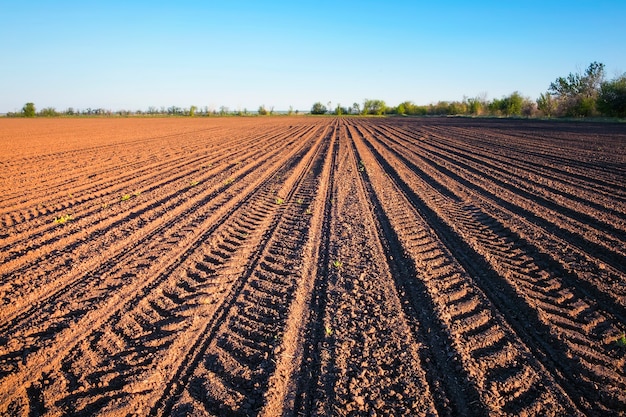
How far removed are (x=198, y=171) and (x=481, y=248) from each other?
10.3 metres

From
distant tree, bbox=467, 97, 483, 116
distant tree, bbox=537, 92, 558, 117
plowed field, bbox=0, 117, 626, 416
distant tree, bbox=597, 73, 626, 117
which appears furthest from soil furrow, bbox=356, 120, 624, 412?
distant tree, bbox=467, 97, 483, 116

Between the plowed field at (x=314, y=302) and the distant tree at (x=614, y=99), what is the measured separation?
130 ft

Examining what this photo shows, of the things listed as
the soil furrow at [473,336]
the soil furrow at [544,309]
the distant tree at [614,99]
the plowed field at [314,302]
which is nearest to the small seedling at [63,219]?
the plowed field at [314,302]

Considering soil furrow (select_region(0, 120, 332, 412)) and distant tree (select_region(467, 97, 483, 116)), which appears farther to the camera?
distant tree (select_region(467, 97, 483, 116))

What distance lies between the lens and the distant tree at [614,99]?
3950 cm

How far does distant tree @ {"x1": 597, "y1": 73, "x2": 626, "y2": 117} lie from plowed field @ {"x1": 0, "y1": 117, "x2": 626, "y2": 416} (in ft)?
130

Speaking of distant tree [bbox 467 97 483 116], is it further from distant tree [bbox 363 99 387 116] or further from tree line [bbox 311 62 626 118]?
distant tree [bbox 363 99 387 116]

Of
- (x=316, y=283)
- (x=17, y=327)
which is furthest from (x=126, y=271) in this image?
(x=316, y=283)

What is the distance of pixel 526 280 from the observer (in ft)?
17.1

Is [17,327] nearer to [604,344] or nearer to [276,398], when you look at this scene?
[276,398]

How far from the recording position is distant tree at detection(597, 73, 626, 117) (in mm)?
39500

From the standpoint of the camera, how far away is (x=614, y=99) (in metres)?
40.2

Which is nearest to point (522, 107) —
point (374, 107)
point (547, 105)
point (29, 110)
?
point (547, 105)

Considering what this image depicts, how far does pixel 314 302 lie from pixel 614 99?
50.2 m
